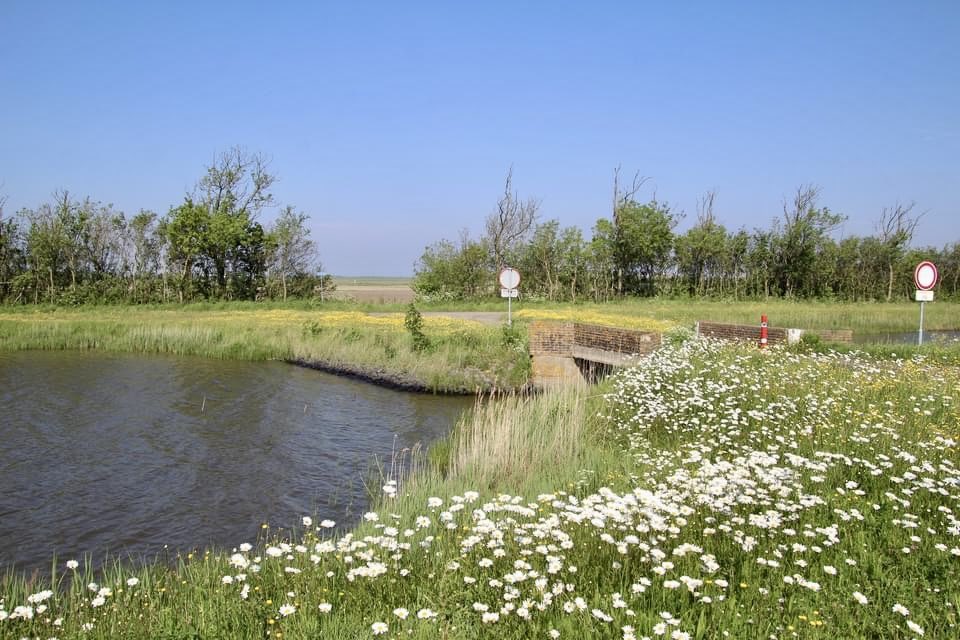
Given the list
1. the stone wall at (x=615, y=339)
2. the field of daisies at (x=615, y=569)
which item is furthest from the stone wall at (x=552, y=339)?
the field of daisies at (x=615, y=569)

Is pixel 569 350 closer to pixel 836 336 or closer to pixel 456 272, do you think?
pixel 836 336

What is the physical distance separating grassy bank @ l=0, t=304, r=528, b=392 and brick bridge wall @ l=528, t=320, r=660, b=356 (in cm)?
74

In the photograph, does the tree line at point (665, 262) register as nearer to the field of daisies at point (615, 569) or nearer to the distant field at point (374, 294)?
the distant field at point (374, 294)

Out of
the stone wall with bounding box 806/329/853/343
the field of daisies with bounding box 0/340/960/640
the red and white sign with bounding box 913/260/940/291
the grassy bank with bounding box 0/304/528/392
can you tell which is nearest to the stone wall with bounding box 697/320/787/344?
the stone wall with bounding box 806/329/853/343

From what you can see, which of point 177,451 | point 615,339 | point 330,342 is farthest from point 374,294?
point 177,451

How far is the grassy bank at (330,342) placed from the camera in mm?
19062

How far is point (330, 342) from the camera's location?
2250cm

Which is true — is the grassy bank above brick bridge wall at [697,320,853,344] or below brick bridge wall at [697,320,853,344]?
below

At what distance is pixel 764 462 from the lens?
5969mm

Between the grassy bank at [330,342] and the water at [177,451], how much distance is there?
3.93ft

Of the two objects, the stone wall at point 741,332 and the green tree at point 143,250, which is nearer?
the stone wall at point 741,332

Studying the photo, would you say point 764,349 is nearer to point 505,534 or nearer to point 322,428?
point 322,428

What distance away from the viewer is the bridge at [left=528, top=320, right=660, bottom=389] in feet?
56.3

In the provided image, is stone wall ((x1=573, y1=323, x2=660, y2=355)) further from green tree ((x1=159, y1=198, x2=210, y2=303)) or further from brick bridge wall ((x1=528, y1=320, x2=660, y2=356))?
green tree ((x1=159, y1=198, x2=210, y2=303))
